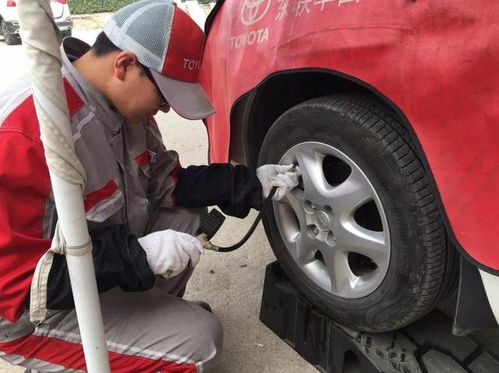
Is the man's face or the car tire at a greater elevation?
→ the man's face

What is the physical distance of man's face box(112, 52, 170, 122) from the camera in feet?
4.53

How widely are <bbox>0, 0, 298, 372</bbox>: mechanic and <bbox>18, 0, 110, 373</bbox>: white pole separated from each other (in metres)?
0.22

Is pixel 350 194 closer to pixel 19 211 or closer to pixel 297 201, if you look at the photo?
pixel 297 201

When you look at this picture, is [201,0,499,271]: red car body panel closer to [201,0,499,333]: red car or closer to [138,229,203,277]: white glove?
[201,0,499,333]: red car

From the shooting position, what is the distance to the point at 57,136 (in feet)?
3.24

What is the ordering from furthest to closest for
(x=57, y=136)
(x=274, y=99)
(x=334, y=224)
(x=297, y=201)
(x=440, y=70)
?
(x=274, y=99) → (x=297, y=201) → (x=334, y=224) → (x=440, y=70) → (x=57, y=136)

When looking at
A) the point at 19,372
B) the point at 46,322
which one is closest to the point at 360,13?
the point at 46,322

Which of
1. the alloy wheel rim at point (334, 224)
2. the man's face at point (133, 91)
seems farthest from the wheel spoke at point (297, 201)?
the man's face at point (133, 91)

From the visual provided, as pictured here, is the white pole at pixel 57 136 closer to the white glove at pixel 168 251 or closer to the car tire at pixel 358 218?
the white glove at pixel 168 251

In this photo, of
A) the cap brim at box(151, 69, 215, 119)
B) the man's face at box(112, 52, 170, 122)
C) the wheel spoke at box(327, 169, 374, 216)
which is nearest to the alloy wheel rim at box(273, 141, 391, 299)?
the wheel spoke at box(327, 169, 374, 216)

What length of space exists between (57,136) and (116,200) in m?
0.51

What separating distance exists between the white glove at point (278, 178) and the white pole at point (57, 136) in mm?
752

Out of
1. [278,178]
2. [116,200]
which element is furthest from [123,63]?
[278,178]

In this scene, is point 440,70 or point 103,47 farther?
point 103,47
